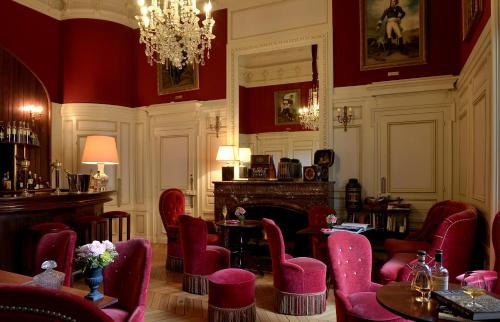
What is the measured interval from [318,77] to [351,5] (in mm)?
1245

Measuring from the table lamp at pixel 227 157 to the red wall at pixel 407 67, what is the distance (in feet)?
6.93

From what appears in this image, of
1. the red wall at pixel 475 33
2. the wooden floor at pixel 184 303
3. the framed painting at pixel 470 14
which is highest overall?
the framed painting at pixel 470 14

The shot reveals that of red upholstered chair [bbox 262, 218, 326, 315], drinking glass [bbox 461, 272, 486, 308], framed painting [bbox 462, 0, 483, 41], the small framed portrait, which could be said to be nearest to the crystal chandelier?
red upholstered chair [bbox 262, 218, 326, 315]

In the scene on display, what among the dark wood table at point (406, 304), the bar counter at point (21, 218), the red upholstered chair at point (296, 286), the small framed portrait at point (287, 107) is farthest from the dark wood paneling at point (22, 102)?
the dark wood table at point (406, 304)

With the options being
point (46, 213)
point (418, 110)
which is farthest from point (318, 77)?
point (46, 213)

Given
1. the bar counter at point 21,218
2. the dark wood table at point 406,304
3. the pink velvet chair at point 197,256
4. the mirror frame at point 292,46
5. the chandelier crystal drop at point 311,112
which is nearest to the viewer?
the dark wood table at point 406,304

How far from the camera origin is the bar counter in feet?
14.3

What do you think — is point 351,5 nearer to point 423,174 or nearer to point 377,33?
point 377,33

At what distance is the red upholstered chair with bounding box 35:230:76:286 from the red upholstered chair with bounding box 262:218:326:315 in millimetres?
2009

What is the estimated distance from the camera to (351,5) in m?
6.41

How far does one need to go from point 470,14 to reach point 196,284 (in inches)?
177

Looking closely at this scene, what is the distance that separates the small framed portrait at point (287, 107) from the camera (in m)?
6.82

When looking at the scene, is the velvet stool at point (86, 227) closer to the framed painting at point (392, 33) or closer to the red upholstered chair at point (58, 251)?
the red upholstered chair at point (58, 251)

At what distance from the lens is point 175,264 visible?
5.98m
